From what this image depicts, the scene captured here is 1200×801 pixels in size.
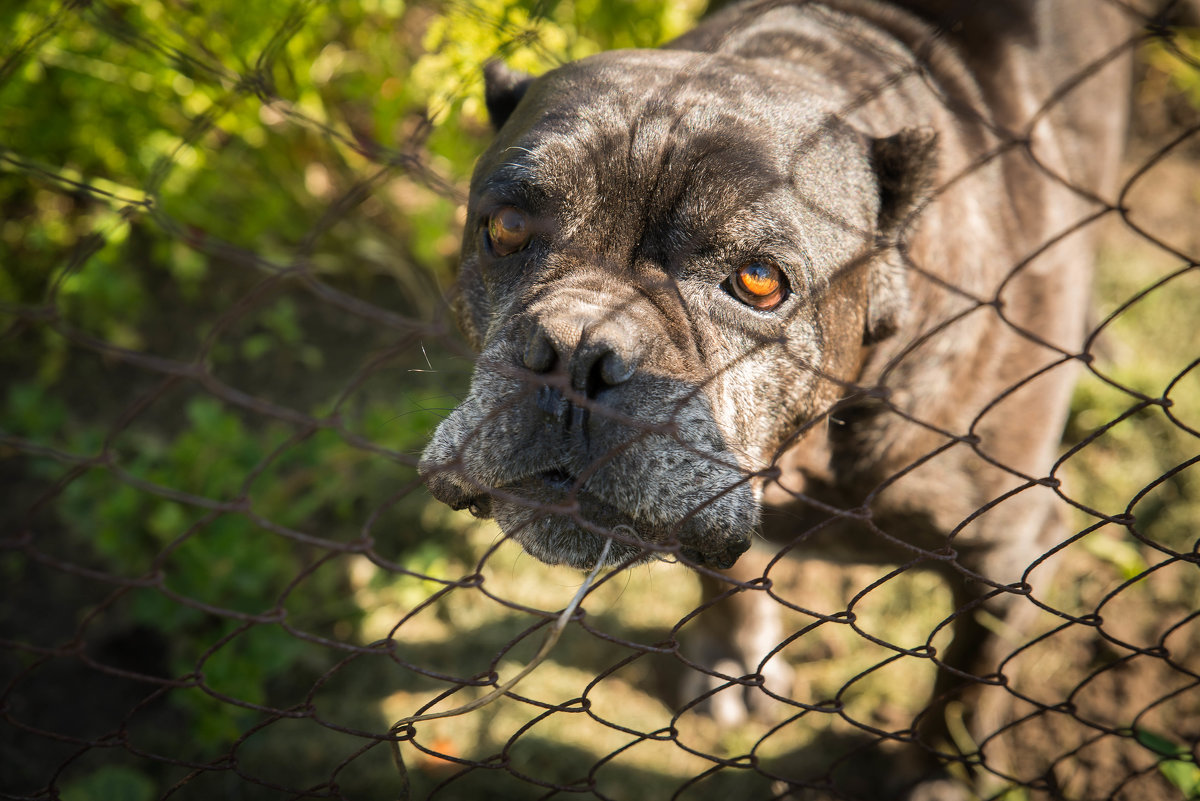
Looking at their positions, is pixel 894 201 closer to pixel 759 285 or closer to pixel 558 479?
pixel 759 285

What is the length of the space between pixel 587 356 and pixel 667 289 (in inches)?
9.8

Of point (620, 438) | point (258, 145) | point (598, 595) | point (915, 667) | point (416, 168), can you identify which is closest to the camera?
point (416, 168)

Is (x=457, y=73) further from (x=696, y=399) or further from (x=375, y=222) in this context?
(x=375, y=222)

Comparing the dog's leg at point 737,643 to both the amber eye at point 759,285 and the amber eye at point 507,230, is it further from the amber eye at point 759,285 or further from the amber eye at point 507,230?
the amber eye at point 507,230

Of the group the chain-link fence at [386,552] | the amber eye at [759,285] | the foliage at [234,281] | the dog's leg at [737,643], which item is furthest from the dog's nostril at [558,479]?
the dog's leg at [737,643]

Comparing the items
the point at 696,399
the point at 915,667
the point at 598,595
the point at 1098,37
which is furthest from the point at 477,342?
the point at 1098,37

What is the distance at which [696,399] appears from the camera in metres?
2.04

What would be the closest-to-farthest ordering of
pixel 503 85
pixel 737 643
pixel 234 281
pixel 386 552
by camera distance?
1. pixel 503 85
2. pixel 737 643
3. pixel 386 552
4. pixel 234 281

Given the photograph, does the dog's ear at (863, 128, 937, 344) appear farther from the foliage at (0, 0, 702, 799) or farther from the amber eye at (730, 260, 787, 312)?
the foliage at (0, 0, 702, 799)

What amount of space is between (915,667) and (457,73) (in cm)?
291

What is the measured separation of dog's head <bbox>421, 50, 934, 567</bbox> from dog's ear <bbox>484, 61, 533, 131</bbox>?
0.41 meters

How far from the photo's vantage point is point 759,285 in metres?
2.21

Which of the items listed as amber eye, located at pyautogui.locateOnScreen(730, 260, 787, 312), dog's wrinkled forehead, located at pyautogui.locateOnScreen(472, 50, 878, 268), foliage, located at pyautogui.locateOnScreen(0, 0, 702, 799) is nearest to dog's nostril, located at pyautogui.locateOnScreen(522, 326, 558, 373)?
dog's wrinkled forehead, located at pyautogui.locateOnScreen(472, 50, 878, 268)

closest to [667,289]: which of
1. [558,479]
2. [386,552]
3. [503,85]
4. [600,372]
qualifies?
[600,372]
